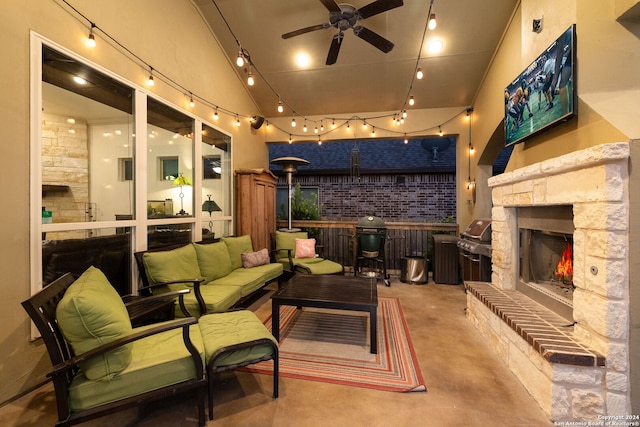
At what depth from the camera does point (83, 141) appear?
2.58 metres

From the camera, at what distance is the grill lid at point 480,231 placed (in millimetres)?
3816

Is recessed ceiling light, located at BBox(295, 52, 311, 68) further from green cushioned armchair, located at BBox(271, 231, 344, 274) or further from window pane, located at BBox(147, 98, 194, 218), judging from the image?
green cushioned armchair, located at BBox(271, 231, 344, 274)

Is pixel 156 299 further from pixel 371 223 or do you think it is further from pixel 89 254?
pixel 371 223

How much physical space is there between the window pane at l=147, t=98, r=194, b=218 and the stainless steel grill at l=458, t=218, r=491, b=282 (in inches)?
158

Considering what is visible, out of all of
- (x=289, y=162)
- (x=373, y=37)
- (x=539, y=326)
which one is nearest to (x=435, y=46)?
(x=373, y=37)

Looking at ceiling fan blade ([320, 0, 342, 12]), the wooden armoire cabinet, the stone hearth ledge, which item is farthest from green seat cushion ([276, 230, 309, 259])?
ceiling fan blade ([320, 0, 342, 12])

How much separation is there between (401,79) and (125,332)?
4866 mm

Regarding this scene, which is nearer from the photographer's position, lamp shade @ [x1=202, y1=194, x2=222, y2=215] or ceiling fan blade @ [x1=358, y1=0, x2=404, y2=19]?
ceiling fan blade @ [x1=358, y1=0, x2=404, y2=19]

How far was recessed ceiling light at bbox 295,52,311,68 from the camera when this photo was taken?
13.8 ft

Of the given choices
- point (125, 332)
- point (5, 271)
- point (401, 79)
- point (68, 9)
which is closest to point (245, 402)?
point (125, 332)

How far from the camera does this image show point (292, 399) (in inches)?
72.0

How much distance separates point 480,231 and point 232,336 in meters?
3.71

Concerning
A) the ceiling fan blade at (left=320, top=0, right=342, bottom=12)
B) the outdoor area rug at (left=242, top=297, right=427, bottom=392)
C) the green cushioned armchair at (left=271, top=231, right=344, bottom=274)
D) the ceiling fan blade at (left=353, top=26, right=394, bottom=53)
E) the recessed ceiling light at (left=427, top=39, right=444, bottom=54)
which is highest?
the recessed ceiling light at (left=427, top=39, right=444, bottom=54)

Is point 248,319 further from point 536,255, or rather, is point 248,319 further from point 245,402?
point 536,255
